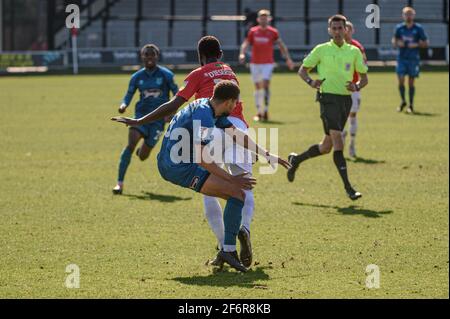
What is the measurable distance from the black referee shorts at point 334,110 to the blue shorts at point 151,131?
2.62m

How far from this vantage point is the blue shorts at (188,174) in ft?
32.6

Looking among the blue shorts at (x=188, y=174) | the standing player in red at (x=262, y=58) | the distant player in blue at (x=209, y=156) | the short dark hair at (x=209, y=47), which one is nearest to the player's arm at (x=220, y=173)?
the distant player in blue at (x=209, y=156)

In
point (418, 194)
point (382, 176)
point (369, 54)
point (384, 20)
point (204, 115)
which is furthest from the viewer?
point (384, 20)

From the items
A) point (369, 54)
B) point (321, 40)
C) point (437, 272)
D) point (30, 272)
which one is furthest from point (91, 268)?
point (321, 40)

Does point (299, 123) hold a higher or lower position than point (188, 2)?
lower

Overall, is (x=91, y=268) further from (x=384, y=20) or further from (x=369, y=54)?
(x=384, y=20)

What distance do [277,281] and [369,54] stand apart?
128 ft

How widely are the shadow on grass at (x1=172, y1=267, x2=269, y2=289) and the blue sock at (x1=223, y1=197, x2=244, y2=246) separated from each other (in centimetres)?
31

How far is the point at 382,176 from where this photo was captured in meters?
17.2

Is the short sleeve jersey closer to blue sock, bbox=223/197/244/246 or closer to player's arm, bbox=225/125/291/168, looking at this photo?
player's arm, bbox=225/125/291/168

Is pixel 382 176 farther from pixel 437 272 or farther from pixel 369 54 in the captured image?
pixel 369 54

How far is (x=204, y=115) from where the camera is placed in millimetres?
9688

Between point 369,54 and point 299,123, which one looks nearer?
point 299,123
